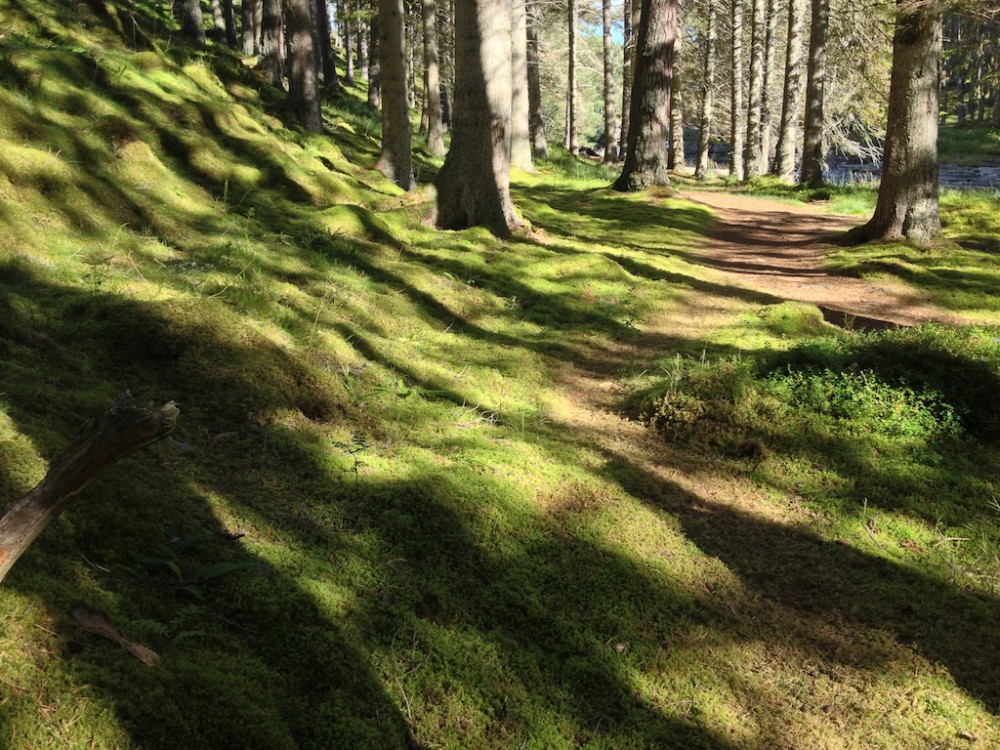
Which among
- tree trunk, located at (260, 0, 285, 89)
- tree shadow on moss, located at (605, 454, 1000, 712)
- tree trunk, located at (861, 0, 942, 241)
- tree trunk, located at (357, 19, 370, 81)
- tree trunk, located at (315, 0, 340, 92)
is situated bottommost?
tree shadow on moss, located at (605, 454, 1000, 712)

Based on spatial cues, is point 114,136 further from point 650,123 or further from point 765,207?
point 765,207

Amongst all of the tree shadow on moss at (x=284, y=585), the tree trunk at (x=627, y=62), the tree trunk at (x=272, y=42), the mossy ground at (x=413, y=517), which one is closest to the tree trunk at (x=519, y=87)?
the tree trunk at (x=272, y=42)

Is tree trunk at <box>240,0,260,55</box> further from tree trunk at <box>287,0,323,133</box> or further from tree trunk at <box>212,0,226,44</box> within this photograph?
tree trunk at <box>287,0,323,133</box>

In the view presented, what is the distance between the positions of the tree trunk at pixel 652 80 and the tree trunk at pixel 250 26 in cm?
1604

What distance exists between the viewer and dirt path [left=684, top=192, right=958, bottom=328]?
8.82m

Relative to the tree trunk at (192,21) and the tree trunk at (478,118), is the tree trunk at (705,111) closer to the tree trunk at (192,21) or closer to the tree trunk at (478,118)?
the tree trunk at (192,21)

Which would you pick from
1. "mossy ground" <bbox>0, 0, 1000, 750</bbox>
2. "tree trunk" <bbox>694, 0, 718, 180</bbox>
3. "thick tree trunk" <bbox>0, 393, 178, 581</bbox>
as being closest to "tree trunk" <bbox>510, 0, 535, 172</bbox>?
"tree trunk" <bbox>694, 0, 718, 180</bbox>

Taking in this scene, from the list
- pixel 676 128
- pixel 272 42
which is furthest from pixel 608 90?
pixel 272 42

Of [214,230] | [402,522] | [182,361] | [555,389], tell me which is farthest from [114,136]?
[402,522]

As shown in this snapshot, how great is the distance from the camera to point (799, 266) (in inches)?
445

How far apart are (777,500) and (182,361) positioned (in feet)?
12.8

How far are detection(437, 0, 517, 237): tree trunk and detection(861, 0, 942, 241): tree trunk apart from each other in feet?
18.8

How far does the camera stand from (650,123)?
1638 centimetres

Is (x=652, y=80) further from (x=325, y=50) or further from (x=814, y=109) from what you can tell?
(x=325, y=50)
